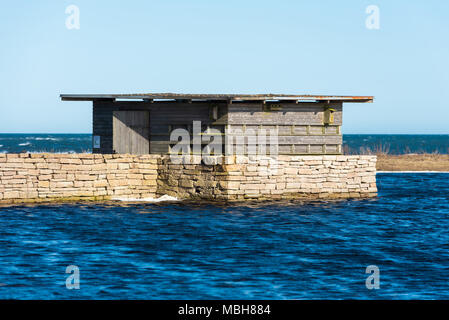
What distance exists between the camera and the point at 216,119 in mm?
26234

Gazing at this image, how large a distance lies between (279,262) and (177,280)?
9.89 ft

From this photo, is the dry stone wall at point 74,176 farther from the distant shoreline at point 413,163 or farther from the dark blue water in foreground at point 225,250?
the distant shoreline at point 413,163

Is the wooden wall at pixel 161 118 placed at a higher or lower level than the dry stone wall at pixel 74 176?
higher

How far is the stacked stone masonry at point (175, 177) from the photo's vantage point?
23.8m

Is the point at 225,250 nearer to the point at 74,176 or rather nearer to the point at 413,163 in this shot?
the point at 74,176

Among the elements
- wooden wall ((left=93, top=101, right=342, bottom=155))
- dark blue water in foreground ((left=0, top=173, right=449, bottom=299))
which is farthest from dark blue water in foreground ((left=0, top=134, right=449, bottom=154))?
dark blue water in foreground ((left=0, top=173, right=449, bottom=299))

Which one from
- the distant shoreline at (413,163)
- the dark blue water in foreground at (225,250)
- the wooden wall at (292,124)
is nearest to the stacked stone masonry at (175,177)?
the dark blue water in foreground at (225,250)

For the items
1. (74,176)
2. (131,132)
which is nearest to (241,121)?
(131,132)

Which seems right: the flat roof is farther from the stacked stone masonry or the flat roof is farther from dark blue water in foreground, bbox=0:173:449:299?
dark blue water in foreground, bbox=0:173:449:299

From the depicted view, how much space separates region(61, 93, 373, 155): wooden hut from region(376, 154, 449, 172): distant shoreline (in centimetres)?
2130

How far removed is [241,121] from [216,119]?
39.0 inches

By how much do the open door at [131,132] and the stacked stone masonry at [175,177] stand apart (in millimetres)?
1499
